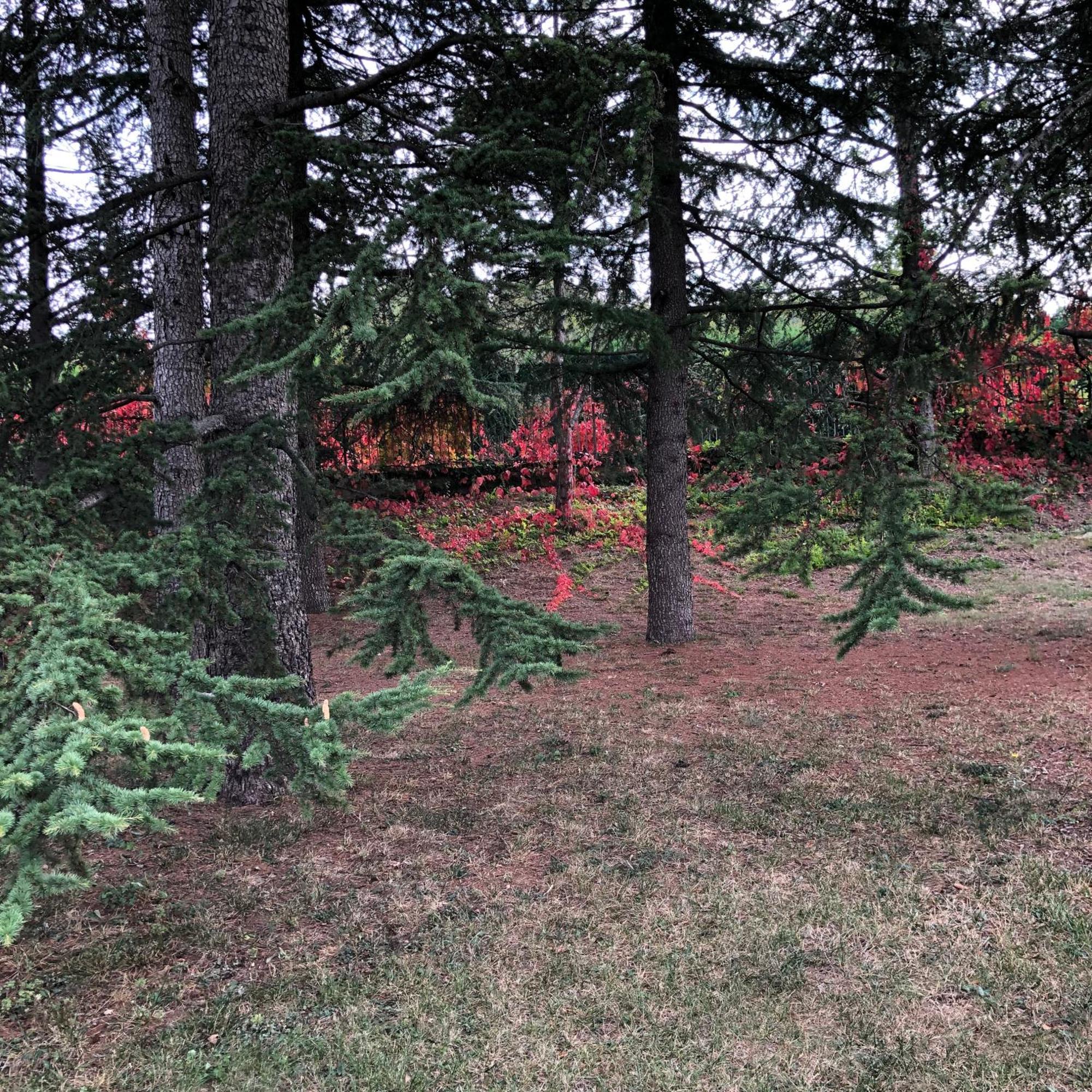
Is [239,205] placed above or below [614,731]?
above

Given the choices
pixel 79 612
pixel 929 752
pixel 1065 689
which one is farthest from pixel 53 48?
pixel 1065 689

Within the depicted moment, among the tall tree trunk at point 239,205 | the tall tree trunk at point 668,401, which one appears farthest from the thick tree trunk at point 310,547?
the tall tree trunk at point 668,401

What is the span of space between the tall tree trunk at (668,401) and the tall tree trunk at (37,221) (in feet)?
17.2

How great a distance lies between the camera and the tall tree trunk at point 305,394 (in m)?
4.10

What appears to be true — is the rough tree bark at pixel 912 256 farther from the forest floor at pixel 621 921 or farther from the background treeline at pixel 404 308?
the forest floor at pixel 621 921

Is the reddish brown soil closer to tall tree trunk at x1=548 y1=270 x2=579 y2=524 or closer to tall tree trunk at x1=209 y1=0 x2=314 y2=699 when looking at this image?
tall tree trunk at x1=209 y1=0 x2=314 y2=699

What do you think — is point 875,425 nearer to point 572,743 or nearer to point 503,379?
point 572,743

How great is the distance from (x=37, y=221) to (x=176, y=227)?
1.14 m

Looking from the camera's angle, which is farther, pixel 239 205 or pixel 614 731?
pixel 614 731

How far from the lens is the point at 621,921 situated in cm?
390

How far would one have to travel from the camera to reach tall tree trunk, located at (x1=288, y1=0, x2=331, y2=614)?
4098 mm

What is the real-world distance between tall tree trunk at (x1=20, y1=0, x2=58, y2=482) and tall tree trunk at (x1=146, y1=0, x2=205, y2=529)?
0.80 metres

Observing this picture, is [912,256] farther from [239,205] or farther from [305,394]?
[305,394]

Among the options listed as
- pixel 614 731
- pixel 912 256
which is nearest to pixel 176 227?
pixel 614 731
